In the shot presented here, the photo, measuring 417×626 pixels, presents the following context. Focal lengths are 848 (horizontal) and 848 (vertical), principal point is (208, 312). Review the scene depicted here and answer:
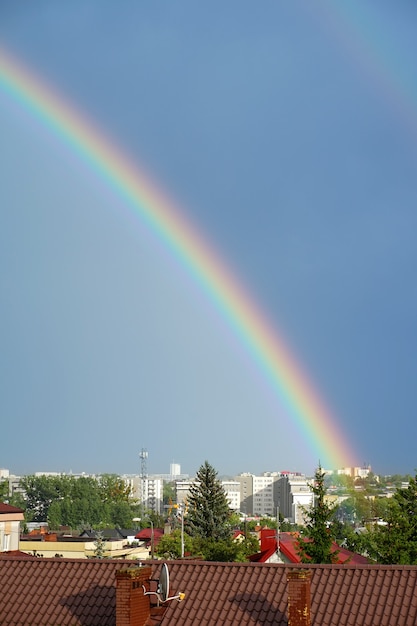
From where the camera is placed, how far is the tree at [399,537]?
36.3m

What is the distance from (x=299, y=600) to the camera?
19.2 m

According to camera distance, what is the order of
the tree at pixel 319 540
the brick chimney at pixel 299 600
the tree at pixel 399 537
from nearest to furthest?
the brick chimney at pixel 299 600 < the tree at pixel 399 537 < the tree at pixel 319 540

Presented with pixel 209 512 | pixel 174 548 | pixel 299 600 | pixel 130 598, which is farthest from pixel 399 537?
pixel 209 512

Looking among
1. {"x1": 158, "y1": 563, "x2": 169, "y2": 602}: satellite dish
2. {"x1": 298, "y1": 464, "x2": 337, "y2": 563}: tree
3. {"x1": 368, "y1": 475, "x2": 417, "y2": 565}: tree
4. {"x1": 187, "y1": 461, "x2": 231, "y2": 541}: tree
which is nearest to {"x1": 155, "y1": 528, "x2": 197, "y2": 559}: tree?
{"x1": 187, "y1": 461, "x2": 231, "y2": 541}: tree

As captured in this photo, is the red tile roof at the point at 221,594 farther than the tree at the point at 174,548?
No

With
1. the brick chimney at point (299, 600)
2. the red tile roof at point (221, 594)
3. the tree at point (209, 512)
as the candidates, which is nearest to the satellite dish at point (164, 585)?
the red tile roof at point (221, 594)

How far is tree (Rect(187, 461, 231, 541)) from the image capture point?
76938 mm

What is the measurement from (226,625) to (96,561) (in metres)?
4.89

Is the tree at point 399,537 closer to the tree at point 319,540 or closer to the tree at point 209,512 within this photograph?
the tree at point 319,540

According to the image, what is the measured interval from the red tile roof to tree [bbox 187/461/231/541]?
54.9 meters

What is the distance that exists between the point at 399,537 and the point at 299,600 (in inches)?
755

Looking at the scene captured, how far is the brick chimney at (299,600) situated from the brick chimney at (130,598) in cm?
366

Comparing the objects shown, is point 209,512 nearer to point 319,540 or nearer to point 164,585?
point 319,540

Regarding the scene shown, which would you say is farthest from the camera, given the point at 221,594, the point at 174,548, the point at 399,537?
the point at 174,548
